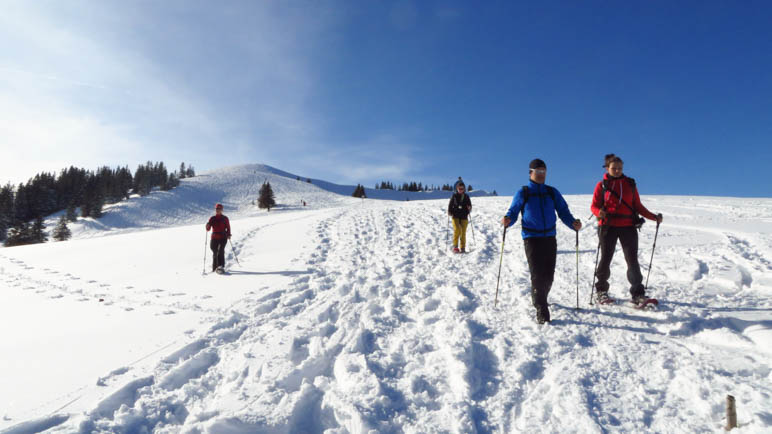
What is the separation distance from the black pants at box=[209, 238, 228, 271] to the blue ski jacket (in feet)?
25.4

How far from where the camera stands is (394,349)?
4.03 m

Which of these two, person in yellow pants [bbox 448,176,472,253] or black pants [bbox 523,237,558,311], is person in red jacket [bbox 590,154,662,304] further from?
person in yellow pants [bbox 448,176,472,253]

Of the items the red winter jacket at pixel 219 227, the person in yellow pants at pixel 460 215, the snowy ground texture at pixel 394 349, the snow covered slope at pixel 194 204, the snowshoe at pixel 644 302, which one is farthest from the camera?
the snow covered slope at pixel 194 204

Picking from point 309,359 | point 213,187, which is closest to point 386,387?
point 309,359

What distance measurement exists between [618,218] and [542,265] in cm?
161

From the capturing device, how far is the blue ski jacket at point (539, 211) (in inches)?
183

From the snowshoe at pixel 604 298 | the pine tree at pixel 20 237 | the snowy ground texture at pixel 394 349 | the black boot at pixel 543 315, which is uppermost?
the snowshoe at pixel 604 298

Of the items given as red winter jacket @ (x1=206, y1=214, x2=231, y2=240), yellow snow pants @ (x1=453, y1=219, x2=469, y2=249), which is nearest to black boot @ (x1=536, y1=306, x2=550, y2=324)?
yellow snow pants @ (x1=453, y1=219, x2=469, y2=249)

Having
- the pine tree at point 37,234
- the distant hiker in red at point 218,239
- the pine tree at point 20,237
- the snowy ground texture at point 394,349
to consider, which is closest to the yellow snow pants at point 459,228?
the snowy ground texture at point 394,349

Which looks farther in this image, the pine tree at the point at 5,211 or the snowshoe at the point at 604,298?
the pine tree at the point at 5,211

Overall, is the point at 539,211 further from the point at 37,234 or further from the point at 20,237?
the point at 37,234

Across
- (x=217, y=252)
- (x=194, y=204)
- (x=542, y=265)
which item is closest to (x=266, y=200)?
(x=194, y=204)

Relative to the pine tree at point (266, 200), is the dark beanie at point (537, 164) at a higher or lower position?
lower

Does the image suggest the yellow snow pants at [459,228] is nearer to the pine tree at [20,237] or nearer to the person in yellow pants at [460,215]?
the person in yellow pants at [460,215]
